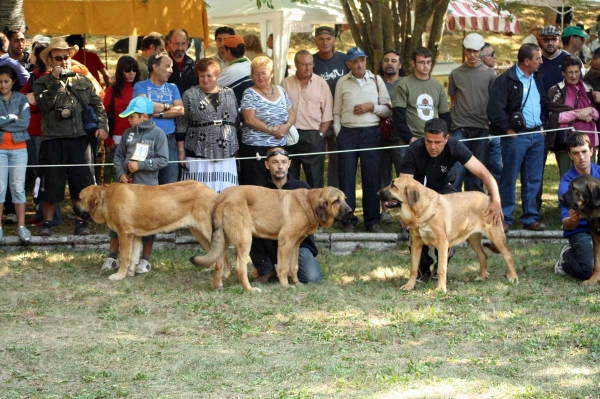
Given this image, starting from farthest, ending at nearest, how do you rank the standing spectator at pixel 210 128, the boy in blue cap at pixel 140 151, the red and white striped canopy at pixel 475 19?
the red and white striped canopy at pixel 475 19 < the standing spectator at pixel 210 128 < the boy in blue cap at pixel 140 151

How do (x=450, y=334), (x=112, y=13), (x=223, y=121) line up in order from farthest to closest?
(x=112, y=13) → (x=223, y=121) → (x=450, y=334)

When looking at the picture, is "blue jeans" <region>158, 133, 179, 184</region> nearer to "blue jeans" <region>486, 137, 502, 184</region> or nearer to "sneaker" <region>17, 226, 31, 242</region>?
"sneaker" <region>17, 226, 31, 242</region>

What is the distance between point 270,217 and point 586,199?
9.89 ft

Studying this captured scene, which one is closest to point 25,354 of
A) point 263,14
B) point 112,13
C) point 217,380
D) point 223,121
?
point 217,380

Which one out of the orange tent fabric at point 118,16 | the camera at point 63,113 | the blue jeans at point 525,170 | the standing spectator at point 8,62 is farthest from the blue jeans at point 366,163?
the orange tent fabric at point 118,16

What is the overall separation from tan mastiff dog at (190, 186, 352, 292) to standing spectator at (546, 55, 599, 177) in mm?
3849

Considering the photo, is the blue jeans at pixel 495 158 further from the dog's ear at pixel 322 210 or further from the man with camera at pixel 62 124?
the man with camera at pixel 62 124

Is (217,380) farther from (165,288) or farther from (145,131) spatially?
(145,131)

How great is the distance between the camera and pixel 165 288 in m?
9.20

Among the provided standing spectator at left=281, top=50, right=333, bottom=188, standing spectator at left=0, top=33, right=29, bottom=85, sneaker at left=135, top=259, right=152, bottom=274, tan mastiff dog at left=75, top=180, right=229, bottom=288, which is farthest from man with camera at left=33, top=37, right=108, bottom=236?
standing spectator at left=281, top=50, right=333, bottom=188

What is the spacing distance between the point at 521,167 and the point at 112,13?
666cm

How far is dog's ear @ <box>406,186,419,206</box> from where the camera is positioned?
28.2ft

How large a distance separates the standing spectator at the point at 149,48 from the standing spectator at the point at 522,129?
167 inches

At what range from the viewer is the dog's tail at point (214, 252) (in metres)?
8.63
